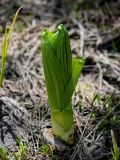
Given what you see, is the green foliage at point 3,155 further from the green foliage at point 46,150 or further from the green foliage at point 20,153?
the green foliage at point 46,150

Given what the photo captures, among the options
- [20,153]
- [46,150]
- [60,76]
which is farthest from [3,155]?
[60,76]

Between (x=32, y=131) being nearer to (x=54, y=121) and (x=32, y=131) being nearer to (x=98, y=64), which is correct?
(x=54, y=121)

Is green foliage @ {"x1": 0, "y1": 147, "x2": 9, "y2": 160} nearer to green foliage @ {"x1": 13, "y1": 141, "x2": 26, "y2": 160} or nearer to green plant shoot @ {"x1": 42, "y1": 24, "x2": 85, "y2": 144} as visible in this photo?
green foliage @ {"x1": 13, "y1": 141, "x2": 26, "y2": 160}

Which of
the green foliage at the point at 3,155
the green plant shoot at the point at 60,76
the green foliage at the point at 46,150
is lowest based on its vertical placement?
the green foliage at the point at 46,150

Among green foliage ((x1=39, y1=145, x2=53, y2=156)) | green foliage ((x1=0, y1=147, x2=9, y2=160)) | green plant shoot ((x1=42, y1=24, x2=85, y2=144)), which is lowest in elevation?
green foliage ((x1=39, y1=145, x2=53, y2=156))

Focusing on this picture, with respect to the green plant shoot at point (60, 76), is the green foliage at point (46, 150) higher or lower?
lower

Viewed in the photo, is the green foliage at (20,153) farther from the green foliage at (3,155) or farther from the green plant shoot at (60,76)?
the green plant shoot at (60,76)

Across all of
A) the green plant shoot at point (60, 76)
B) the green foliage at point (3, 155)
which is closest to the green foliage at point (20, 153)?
the green foliage at point (3, 155)

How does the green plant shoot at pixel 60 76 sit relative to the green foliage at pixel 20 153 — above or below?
above

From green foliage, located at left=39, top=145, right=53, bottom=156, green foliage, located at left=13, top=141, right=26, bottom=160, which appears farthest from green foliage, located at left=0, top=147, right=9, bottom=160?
green foliage, located at left=39, top=145, right=53, bottom=156

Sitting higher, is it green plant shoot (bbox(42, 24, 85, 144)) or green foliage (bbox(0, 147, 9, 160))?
green plant shoot (bbox(42, 24, 85, 144))
